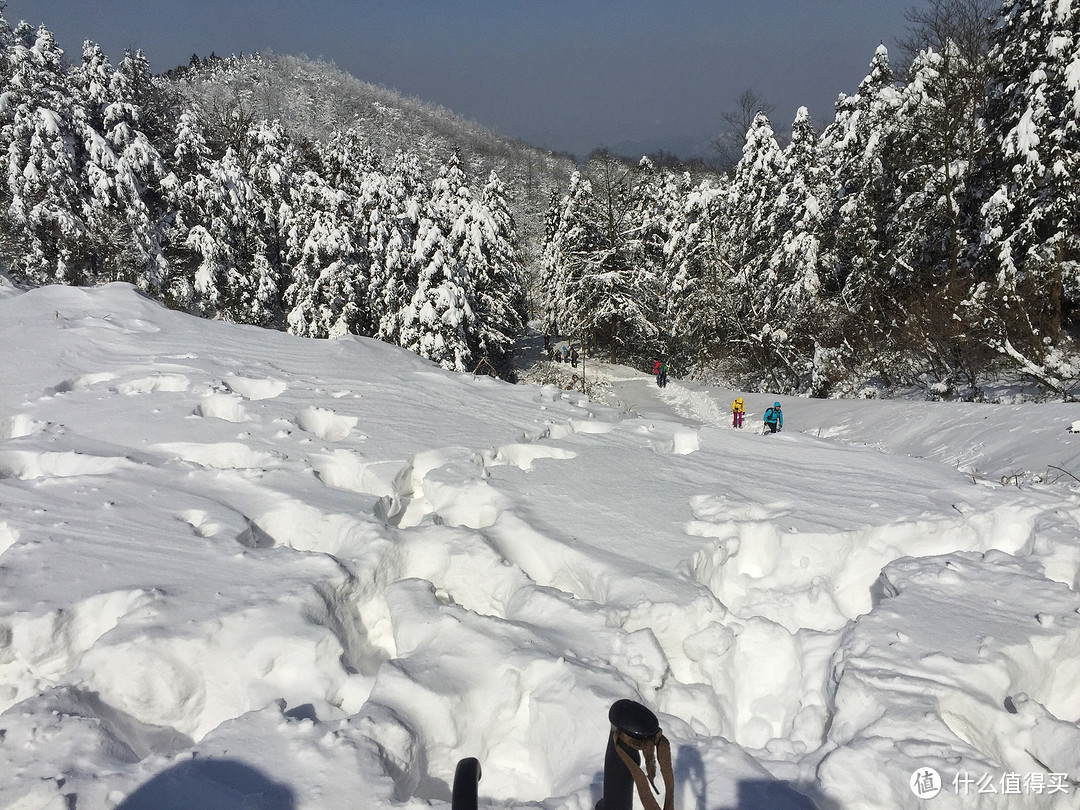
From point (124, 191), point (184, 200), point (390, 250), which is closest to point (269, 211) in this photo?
point (184, 200)

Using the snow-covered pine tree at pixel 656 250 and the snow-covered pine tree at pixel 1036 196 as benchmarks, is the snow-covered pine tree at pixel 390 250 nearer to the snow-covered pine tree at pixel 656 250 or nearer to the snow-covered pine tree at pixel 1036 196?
the snow-covered pine tree at pixel 656 250

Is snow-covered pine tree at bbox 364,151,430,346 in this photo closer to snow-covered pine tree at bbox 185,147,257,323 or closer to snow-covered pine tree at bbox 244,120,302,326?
snow-covered pine tree at bbox 244,120,302,326

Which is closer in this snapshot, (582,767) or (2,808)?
(2,808)

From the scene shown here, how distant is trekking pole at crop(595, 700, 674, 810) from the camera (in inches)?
59.5

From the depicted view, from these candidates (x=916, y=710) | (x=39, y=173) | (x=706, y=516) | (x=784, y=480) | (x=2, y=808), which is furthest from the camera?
(x=39, y=173)

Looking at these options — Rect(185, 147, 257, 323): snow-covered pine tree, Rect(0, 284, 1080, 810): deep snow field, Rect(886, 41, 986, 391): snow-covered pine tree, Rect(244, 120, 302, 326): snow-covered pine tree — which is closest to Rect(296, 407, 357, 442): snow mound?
Rect(0, 284, 1080, 810): deep snow field

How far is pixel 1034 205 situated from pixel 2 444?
19780mm

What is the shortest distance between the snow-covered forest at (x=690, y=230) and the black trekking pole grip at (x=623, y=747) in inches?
529

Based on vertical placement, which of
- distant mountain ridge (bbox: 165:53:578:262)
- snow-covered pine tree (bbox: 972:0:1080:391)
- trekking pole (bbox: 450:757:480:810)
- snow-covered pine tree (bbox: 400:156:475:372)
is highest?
distant mountain ridge (bbox: 165:53:578:262)

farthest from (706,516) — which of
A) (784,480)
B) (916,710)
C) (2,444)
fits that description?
(2,444)

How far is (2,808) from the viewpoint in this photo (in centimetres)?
212

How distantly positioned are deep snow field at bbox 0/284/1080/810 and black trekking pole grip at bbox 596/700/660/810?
0.83m

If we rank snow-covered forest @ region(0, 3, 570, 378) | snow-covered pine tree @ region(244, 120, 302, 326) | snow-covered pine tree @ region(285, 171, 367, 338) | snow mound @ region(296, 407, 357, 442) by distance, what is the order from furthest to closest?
snow-covered pine tree @ region(244, 120, 302, 326) < snow-covered pine tree @ region(285, 171, 367, 338) < snow-covered forest @ region(0, 3, 570, 378) < snow mound @ region(296, 407, 357, 442)

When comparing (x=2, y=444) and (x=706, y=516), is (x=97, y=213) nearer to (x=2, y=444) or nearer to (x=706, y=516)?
(x=2, y=444)
